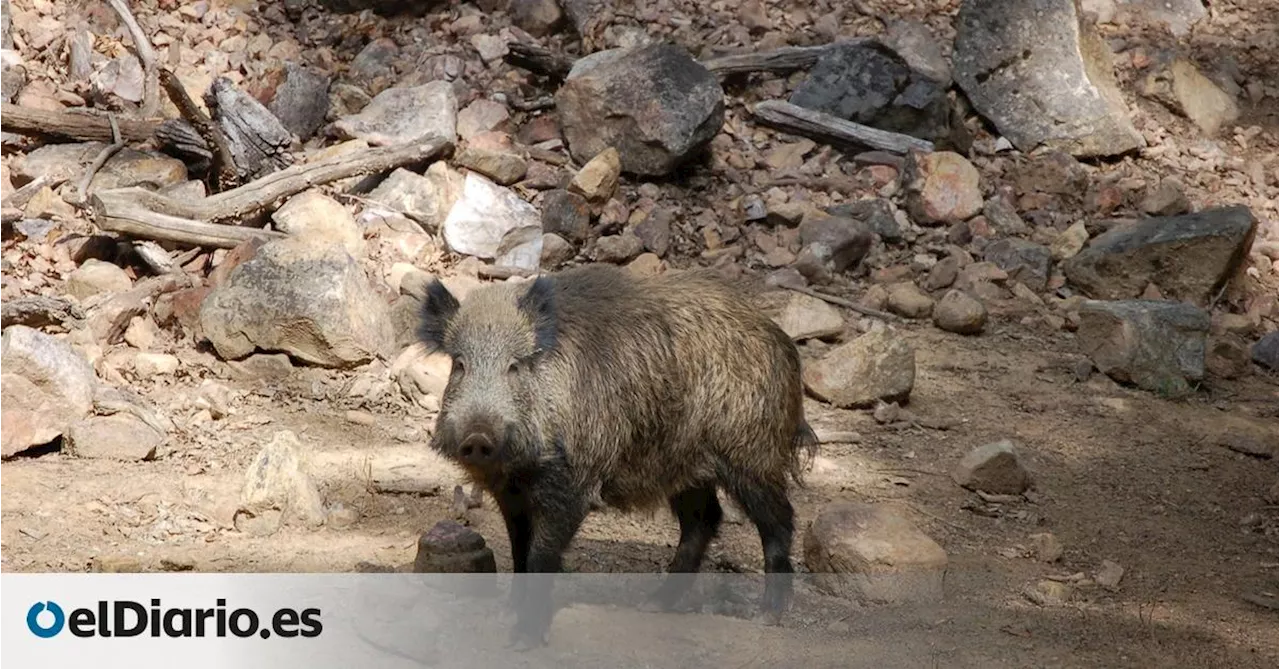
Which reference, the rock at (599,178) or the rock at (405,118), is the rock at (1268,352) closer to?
the rock at (599,178)

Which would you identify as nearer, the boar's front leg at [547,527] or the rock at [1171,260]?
the boar's front leg at [547,527]

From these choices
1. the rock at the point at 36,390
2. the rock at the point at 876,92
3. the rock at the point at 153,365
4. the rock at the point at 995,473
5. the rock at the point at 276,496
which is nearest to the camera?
the rock at the point at 276,496

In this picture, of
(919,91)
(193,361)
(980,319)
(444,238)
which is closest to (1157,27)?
(919,91)

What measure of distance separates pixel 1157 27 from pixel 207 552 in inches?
326

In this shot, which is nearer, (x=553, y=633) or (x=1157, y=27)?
(x=553, y=633)

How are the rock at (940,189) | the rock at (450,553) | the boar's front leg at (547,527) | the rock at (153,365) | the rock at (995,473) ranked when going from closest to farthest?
the boar's front leg at (547,527)
the rock at (450,553)
the rock at (995,473)
the rock at (153,365)
the rock at (940,189)

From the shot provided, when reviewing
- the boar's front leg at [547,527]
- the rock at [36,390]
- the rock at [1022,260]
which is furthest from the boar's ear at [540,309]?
the rock at [1022,260]

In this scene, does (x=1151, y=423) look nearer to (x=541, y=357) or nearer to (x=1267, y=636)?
(x=1267, y=636)

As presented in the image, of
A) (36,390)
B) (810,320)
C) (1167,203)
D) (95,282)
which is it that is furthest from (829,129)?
(36,390)

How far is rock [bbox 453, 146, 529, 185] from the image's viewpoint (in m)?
8.33

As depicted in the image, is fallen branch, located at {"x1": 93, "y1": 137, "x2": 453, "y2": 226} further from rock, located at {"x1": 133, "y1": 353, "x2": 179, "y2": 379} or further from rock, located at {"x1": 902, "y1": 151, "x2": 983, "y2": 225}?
rock, located at {"x1": 902, "y1": 151, "x2": 983, "y2": 225}

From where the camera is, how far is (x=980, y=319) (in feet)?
24.6

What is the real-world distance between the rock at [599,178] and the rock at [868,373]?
2.06 meters

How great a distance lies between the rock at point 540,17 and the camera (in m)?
9.62
